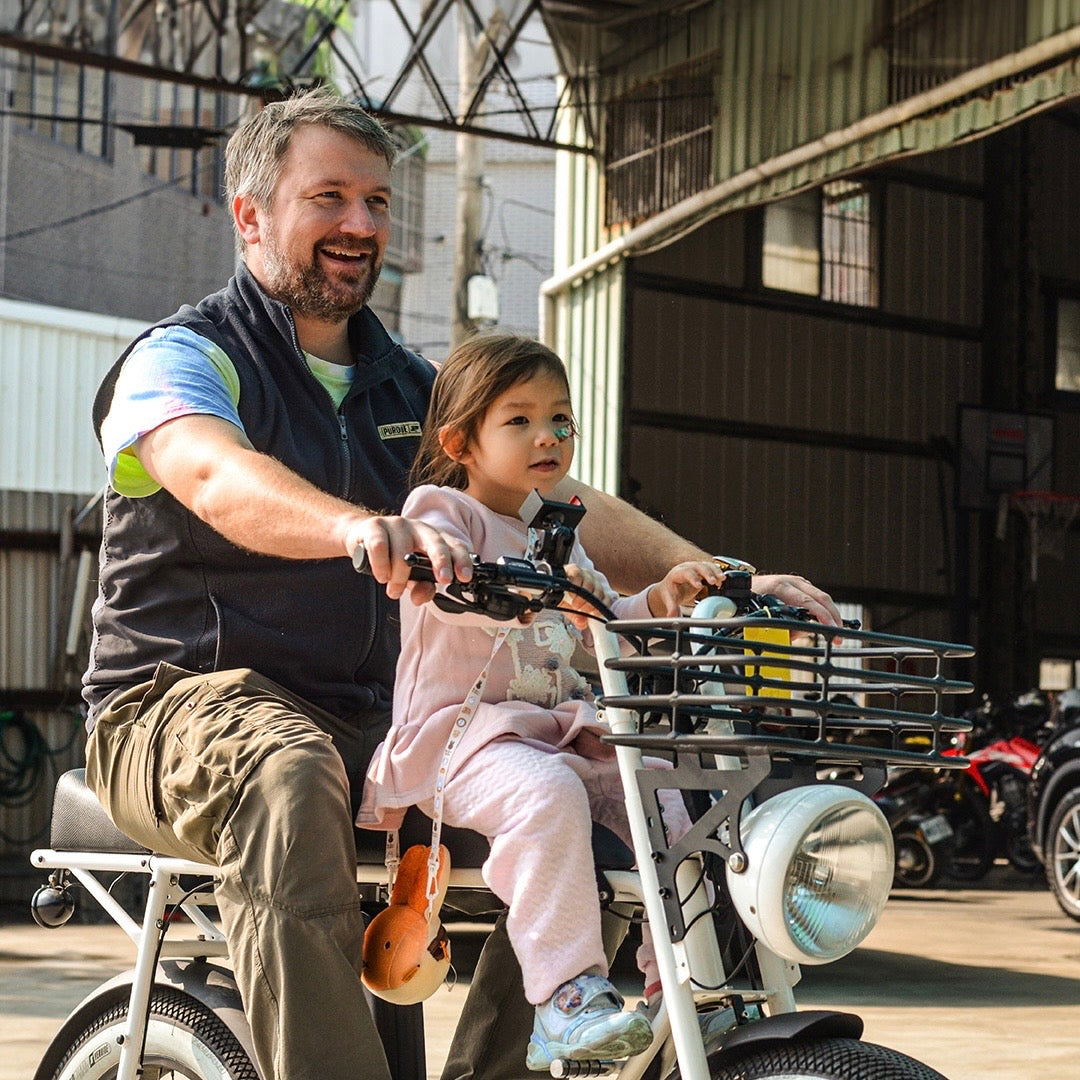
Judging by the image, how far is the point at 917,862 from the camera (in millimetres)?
13672

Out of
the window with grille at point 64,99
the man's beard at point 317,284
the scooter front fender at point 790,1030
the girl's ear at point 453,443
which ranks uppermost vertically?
the window with grille at point 64,99

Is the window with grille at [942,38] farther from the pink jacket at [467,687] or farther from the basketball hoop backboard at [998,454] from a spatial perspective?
the pink jacket at [467,687]

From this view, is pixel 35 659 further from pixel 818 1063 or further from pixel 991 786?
pixel 818 1063

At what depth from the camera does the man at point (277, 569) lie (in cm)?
271

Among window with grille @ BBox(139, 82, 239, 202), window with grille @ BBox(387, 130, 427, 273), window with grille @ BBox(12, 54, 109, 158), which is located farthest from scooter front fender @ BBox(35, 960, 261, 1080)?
window with grille @ BBox(387, 130, 427, 273)

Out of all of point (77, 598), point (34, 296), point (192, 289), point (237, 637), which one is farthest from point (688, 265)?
point (237, 637)

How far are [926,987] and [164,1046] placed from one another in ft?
19.4

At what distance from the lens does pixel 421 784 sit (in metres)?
2.77

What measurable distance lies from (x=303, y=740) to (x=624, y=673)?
20.5 inches

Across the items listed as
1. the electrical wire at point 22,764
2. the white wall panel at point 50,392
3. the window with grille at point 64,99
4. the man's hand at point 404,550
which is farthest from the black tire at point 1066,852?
the window with grille at point 64,99

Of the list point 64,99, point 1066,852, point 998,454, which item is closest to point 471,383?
point 1066,852

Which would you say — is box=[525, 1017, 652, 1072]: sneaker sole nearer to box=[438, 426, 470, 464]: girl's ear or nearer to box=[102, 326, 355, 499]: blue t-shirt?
box=[438, 426, 470, 464]: girl's ear

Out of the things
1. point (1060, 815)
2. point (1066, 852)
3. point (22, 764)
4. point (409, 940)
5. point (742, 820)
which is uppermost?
point (742, 820)

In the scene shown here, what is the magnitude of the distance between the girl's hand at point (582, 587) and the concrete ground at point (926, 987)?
1744 mm
